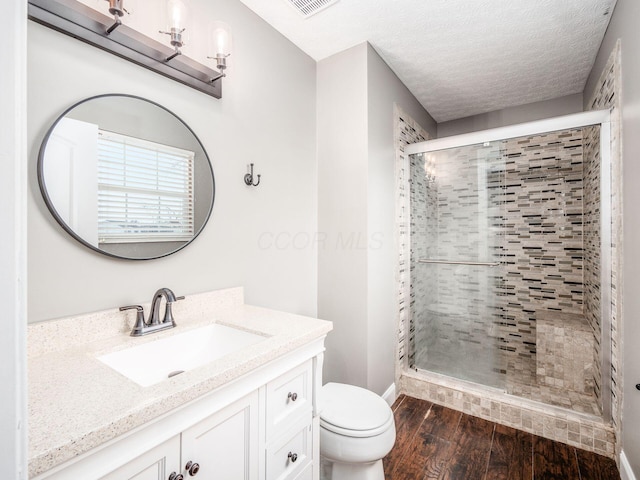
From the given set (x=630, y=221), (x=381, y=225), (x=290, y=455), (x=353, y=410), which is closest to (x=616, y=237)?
(x=630, y=221)

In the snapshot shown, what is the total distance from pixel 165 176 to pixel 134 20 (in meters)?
0.61

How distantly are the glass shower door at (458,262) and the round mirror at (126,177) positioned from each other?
6.00 feet

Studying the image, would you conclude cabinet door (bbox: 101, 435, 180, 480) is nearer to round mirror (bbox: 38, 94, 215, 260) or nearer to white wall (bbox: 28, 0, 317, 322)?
white wall (bbox: 28, 0, 317, 322)

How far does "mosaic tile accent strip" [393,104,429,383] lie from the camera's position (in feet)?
7.86

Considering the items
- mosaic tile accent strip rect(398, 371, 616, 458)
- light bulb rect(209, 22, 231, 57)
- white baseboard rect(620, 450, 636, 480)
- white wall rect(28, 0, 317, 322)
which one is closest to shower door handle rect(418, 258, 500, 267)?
mosaic tile accent strip rect(398, 371, 616, 458)

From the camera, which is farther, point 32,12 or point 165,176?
point 165,176

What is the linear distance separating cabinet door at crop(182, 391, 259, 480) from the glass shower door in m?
1.90

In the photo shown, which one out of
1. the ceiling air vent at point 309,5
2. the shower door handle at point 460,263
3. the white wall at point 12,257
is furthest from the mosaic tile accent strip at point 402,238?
the white wall at point 12,257

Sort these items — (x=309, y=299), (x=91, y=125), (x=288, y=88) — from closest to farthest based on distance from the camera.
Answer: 1. (x=91, y=125)
2. (x=288, y=88)
3. (x=309, y=299)

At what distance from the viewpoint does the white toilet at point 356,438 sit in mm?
1352

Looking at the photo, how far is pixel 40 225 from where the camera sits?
98cm

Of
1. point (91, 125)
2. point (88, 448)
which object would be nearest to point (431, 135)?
point (91, 125)

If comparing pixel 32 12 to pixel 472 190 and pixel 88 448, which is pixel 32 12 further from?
pixel 472 190

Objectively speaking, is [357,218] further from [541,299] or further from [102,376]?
[541,299]
